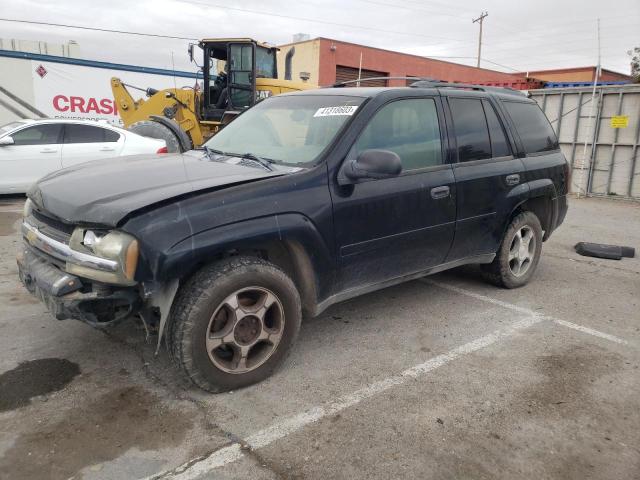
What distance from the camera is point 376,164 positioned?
3162mm

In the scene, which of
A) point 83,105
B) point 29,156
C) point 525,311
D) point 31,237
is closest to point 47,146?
point 29,156

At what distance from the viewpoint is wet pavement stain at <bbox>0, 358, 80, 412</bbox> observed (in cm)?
289

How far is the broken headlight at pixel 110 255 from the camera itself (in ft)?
8.41

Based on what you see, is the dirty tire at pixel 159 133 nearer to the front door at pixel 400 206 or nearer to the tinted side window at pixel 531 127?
the tinted side window at pixel 531 127

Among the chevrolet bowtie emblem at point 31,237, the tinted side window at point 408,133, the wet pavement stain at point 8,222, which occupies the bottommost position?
the wet pavement stain at point 8,222

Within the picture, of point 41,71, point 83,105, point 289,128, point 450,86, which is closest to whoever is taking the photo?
point 289,128

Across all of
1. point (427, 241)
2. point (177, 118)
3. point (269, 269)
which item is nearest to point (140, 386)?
point (269, 269)

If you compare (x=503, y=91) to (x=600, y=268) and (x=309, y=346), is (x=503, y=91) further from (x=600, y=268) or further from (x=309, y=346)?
(x=309, y=346)

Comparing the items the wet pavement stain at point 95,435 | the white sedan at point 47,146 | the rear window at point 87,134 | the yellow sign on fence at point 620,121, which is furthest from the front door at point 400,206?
the yellow sign on fence at point 620,121

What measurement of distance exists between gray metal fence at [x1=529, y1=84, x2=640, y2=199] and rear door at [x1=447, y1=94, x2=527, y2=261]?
8684mm

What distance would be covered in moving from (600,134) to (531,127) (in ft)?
27.8

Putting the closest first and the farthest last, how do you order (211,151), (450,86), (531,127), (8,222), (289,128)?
(289,128)
(211,151)
(450,86)
(531,127)
(8,222)

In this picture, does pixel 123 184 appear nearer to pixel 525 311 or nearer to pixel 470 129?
pixel 470 129

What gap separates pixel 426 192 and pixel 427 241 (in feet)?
1.26
